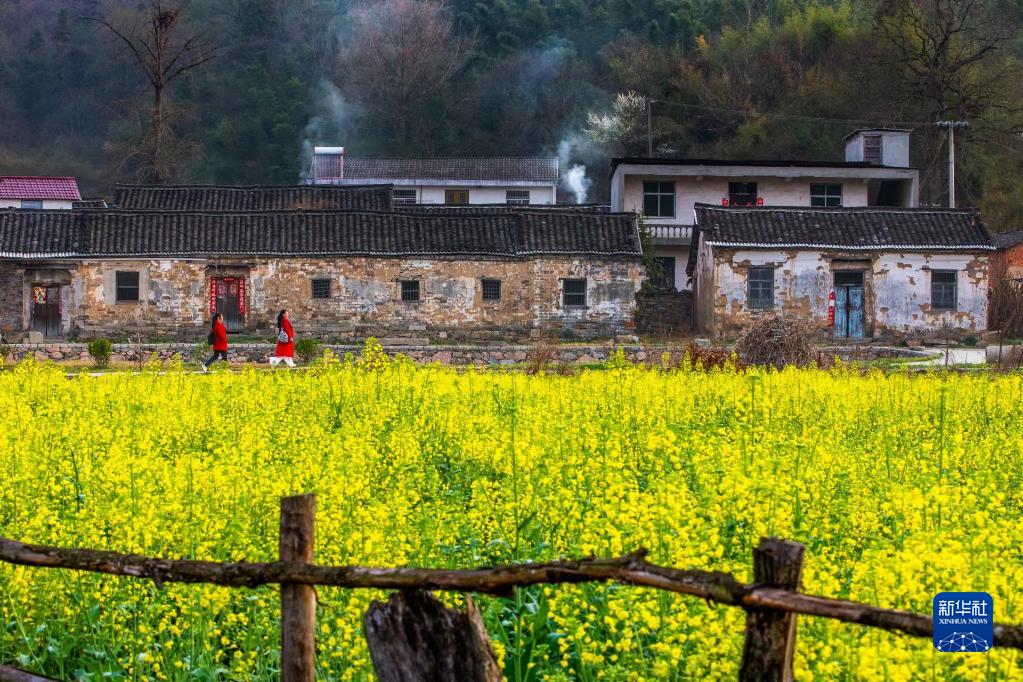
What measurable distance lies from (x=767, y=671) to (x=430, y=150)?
64.7 metres

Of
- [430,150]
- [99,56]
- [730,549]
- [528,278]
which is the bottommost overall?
[730,549]

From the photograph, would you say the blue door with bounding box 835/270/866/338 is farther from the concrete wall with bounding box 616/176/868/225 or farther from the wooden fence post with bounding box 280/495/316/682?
the wooden fence post with bounding box 280/495/316/682

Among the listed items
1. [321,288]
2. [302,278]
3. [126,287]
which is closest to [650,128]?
[321,288]

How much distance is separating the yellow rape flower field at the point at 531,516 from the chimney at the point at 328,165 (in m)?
46.2

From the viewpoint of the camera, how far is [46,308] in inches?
1401

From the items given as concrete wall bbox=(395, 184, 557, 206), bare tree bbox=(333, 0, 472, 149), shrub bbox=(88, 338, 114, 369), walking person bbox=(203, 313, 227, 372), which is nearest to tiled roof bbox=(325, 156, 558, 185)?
concrete wall bbox=(395, 184, 557, 206)

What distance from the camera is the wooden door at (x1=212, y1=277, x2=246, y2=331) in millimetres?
35406

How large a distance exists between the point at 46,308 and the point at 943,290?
22.5 m

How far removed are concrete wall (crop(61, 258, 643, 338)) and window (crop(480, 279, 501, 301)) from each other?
0.11 m

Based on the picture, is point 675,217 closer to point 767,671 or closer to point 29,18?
point 767,671

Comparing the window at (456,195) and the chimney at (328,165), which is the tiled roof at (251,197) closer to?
the window at (456,195)

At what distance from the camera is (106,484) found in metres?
8.66

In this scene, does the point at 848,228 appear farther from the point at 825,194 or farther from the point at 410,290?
the point at 410,290

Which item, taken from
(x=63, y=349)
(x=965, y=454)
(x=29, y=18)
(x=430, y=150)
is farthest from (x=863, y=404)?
(x=29, y=18)
